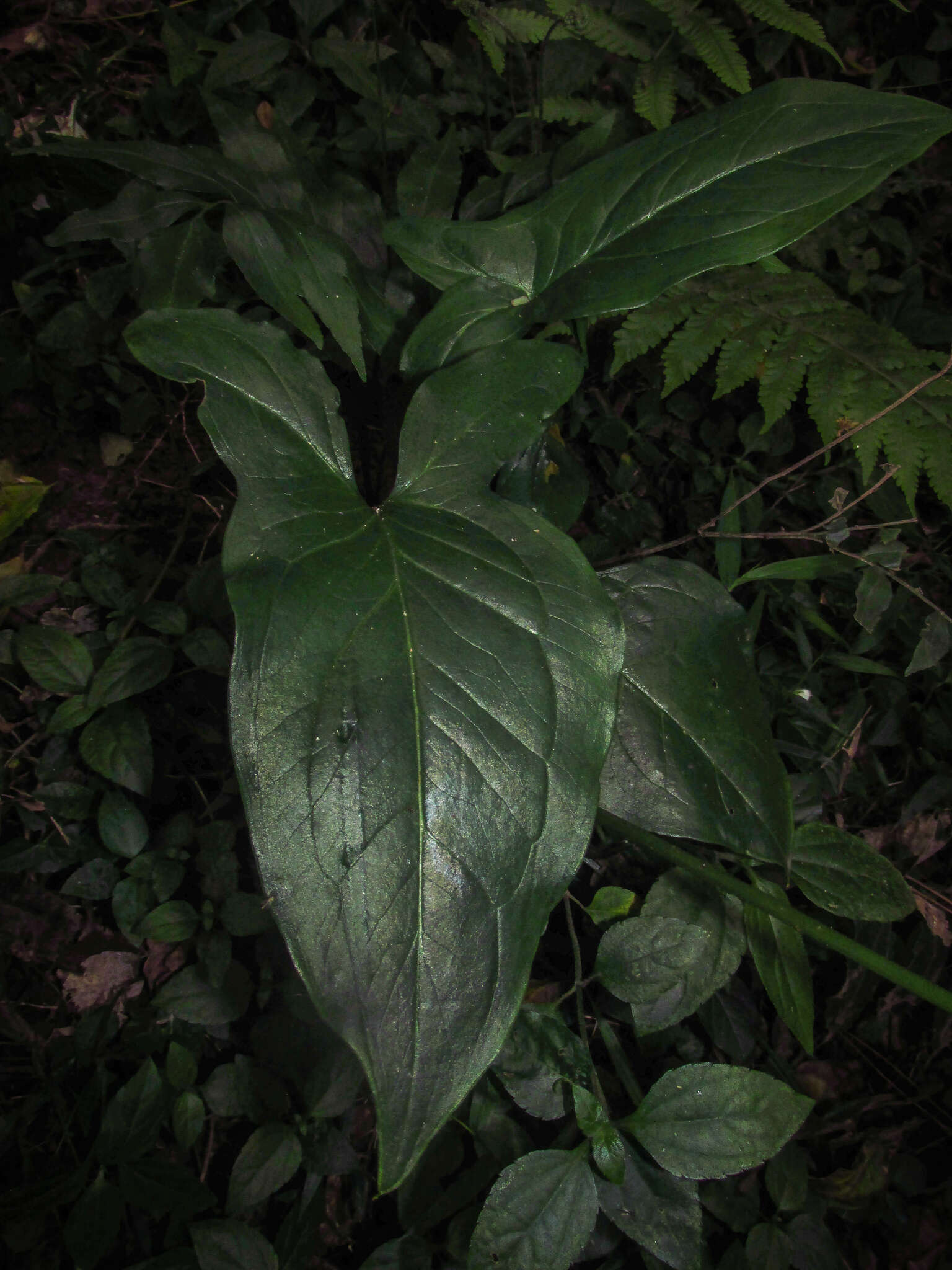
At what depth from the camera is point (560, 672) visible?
0.75 meters

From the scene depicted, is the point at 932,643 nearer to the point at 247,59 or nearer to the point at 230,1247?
the point at 230,1247

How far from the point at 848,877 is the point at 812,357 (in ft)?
2.54

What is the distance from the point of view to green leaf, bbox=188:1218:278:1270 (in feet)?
3.24

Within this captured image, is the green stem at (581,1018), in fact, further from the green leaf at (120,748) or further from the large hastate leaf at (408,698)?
the green leaf at (120,748)

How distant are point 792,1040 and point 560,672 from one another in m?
0.97

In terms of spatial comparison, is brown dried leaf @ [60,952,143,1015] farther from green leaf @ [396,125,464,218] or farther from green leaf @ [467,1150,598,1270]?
green leaf @ [396,125,464,218]

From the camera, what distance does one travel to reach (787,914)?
0.97 metres

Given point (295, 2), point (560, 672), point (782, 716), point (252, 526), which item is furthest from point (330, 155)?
point (782, 716)

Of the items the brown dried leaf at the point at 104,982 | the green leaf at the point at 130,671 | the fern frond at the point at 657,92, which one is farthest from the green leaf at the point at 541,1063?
the fern frond at the point at 657,92

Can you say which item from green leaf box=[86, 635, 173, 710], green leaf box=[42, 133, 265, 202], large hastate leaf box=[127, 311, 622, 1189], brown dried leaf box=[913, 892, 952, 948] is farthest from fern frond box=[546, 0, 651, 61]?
brown dried leaf box=[913, 892, 952, 948]

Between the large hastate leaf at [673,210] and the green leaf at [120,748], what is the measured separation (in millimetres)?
676

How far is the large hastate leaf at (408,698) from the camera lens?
622mm

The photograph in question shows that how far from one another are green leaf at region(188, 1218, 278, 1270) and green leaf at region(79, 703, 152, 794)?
577mm

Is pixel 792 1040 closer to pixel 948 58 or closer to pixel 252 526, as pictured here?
pixel 252 526
